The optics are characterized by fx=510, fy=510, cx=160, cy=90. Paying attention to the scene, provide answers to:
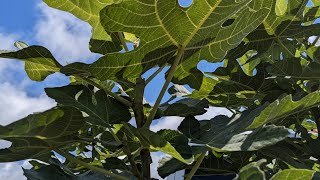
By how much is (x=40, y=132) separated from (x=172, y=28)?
300 millimetres

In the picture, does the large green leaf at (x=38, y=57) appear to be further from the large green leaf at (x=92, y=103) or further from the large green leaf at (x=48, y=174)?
the large green leaf at (x=48, y=174)

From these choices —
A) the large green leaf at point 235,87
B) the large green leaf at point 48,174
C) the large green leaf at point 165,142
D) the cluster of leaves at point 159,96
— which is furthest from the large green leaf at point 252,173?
the large green leaf at point 235,87

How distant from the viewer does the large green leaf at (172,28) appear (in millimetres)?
866

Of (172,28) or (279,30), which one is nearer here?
(172,28)

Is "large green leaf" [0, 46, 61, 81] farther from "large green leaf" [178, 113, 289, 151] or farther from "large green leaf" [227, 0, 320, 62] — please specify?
"large green leaf" [227, 0, 320, 62]

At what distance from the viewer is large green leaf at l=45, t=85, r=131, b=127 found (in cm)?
99

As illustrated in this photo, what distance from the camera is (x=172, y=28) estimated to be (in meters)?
0.91

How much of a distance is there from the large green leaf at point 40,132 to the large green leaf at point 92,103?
0.19 ft

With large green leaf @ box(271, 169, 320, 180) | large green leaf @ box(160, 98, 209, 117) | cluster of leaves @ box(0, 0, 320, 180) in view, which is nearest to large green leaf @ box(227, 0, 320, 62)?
cluster of leaves @ box(0, 0, 320, 180)

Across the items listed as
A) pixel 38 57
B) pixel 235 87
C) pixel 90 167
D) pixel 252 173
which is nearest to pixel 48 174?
pixel 90 167

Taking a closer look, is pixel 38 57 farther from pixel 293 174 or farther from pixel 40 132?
pixel 293 174

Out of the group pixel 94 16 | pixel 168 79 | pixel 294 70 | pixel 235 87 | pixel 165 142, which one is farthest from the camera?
pixel 235 87

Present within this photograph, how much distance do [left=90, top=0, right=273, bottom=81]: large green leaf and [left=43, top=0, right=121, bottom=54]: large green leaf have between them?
0.50 feet

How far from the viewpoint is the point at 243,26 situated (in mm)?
904
